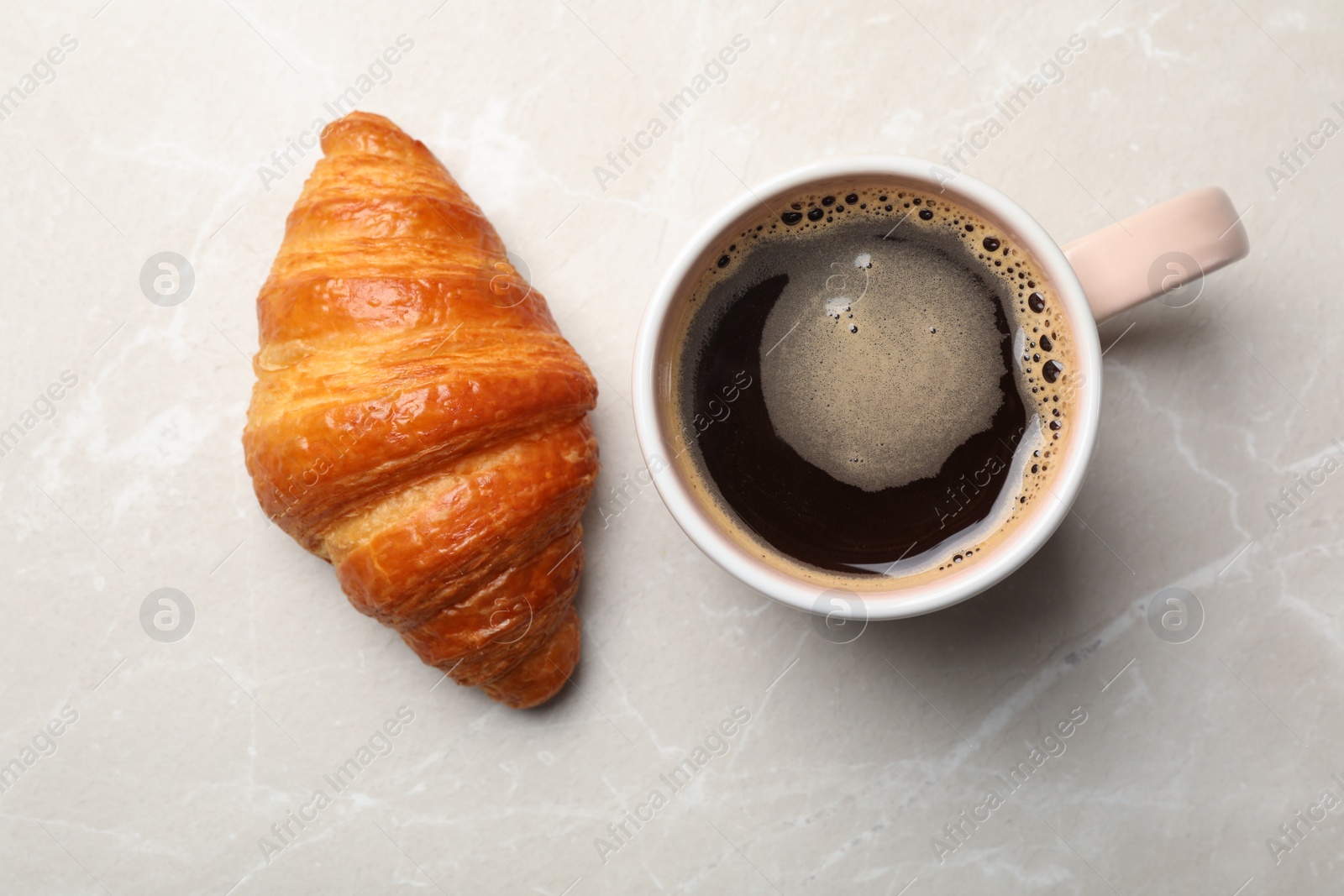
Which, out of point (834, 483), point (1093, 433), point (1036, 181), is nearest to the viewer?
point (1093, 433)

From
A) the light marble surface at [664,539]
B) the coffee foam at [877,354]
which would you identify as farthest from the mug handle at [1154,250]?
the light marble surface at [664,539]

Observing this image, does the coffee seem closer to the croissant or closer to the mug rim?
the mug rim

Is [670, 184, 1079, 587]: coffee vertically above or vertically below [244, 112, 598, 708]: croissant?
below

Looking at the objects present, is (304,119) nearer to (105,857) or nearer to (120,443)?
(120,443)

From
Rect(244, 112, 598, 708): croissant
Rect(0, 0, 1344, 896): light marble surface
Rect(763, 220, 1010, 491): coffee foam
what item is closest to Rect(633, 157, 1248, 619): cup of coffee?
Rect(763, 220, 1010, 491): coffee foam

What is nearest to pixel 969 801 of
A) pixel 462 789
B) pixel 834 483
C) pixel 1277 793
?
pixel 1277 793

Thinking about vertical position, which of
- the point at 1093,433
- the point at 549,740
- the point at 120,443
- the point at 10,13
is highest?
the point at 10,13

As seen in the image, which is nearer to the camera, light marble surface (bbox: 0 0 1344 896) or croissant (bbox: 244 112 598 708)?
croissant (bbox: 244 112 598 708)

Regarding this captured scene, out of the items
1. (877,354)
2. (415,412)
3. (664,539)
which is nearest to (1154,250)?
(877,354)
